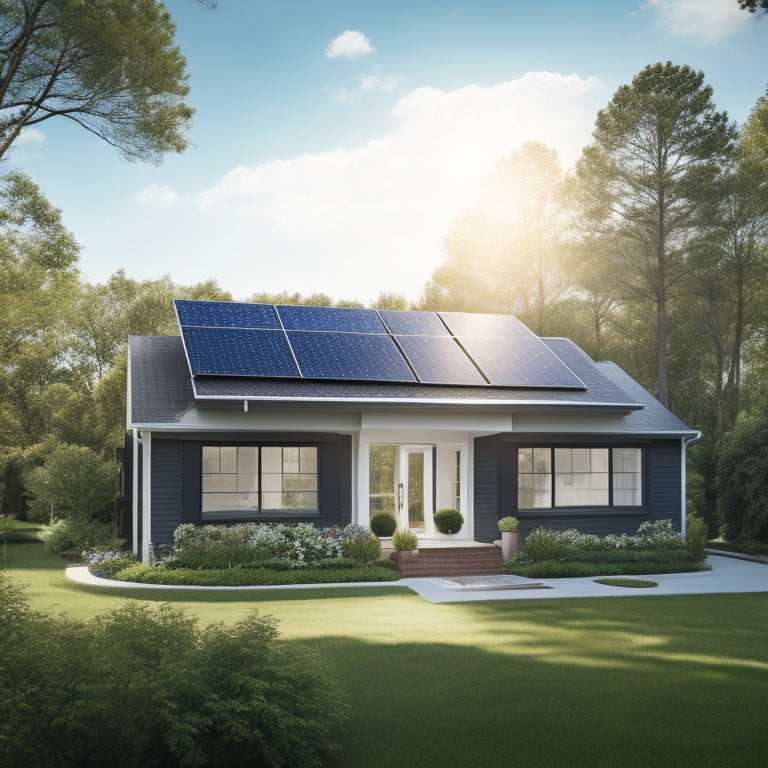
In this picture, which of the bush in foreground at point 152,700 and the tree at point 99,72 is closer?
the bush in foreground at point 152,700

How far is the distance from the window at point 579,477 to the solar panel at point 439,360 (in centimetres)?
194

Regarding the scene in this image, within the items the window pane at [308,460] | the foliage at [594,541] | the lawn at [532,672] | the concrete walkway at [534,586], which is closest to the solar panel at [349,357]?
the window pane at [308,460]

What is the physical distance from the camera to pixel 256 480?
52.3 feet

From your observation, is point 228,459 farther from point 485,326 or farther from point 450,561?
point 485,326

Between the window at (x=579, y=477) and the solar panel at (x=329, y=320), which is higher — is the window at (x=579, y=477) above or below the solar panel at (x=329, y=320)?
below

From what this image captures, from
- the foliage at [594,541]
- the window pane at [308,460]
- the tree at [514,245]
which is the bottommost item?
the foliage at [594,541]

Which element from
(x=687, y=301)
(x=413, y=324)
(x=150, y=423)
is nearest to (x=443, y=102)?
(x=687, y=301)

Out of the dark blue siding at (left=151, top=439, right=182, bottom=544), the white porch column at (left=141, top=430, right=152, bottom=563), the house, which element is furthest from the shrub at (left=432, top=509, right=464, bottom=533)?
the white porch column at (left=141, top=430, right=152, bottom=563)

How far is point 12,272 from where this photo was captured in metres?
26.9

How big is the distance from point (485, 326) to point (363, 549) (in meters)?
7.40

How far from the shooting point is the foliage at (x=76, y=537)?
1803 centimetres

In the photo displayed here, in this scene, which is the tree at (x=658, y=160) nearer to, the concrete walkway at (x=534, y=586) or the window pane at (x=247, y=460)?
the concrete walkway at (x=534, y=586)

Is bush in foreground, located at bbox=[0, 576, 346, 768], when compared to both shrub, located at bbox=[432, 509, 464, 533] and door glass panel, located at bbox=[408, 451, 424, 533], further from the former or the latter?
door glass panel, located at bbox=[408, 451, 424, 533]

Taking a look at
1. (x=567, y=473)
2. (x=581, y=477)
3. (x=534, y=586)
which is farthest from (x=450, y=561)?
(x=581, y=477)
